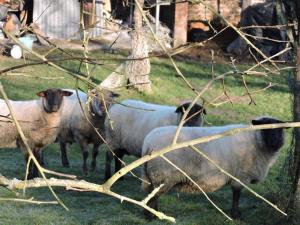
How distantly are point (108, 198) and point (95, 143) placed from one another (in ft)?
9.65

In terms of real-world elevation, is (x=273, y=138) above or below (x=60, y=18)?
below

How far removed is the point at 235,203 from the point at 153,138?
4.91 ft

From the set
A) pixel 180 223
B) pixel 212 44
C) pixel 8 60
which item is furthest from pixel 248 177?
pixel 212 44

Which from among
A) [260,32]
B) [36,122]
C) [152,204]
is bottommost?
[152,204]

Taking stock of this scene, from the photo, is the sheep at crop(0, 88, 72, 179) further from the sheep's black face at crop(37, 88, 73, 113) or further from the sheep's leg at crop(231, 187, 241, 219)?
the sheep's leg at crop(231, 187, 241, 219)

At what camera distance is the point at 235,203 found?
9.34 metres

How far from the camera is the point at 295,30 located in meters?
8.74

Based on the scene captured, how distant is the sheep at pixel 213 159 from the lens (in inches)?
353

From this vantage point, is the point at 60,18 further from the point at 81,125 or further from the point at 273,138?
the point at 273,138

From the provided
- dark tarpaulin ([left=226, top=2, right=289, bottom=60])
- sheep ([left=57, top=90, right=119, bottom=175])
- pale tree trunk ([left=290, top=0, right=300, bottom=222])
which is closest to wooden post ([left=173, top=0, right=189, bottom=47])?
dark tarpaulin ([left=226, top=2, right=289, bottom=60])

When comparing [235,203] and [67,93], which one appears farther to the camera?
[67,93]

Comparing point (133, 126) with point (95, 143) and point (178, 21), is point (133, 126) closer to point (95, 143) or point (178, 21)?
point (95, 143)

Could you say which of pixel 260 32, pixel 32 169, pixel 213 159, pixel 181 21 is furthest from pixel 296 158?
pixel 181 21

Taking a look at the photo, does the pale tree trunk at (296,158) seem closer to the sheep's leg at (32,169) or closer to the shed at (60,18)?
the sheep's leg at (32,169)
